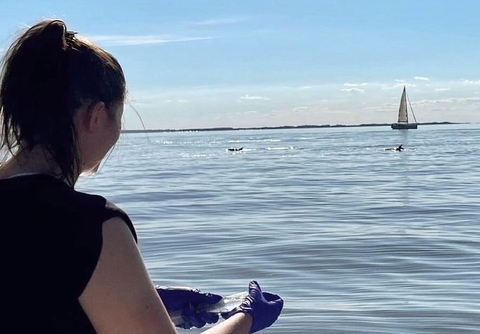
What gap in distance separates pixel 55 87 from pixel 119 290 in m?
0.53

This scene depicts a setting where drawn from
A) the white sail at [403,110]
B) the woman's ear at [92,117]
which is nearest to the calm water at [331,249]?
the woman's ear at [92,117]

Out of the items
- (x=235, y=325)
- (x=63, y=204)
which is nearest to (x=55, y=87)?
(x=63, y=204)

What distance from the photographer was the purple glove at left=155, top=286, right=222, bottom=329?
271 centimetres

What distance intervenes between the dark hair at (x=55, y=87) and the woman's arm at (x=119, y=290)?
288mm

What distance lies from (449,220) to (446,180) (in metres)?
10.8

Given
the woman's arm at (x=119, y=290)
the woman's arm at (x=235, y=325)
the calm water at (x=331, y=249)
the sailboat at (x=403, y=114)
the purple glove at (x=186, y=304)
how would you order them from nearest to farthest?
1. the woman's arm at (x=119, y=290)
2. the woman's arm at (x=235, y=325)
3. the purple glove at (x=186, y=304)
4. the calm water at (x=331, y=249)
5. the sailboat at (x=403, y=114)

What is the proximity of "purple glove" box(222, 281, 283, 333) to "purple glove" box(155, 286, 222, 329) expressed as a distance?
183 millimetres

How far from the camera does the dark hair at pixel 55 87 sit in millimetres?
1941

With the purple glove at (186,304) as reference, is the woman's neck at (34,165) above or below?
above

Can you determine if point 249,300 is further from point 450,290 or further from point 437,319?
point 450,290

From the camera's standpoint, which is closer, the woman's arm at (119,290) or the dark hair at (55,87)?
the woman's arm at (119,290)

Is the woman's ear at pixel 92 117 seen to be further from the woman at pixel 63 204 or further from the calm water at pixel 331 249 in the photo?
the calm water at pixel 331 249

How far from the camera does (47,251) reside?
1.76m

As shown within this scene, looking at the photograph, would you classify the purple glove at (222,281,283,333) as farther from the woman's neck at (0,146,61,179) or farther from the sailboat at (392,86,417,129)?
the sailboat at (392,86,417,129)
